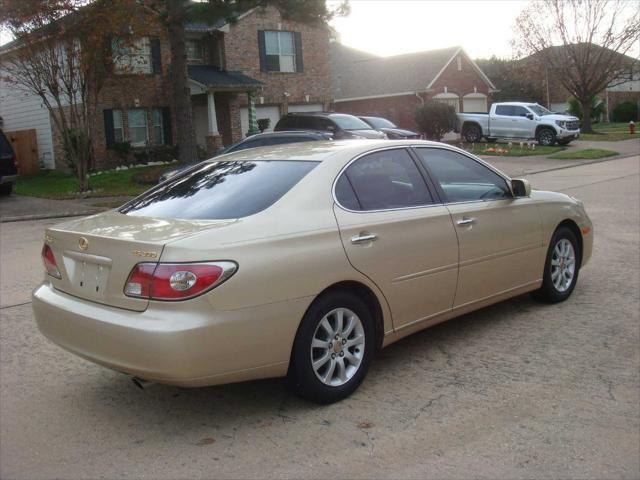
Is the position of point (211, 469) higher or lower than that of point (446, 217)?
lower

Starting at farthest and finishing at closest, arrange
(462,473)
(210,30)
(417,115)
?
(417,115)
(210,30)
(462,473)

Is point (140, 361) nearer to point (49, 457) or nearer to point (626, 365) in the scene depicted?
point (49, 457)

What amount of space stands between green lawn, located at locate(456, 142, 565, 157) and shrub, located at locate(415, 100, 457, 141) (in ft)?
4.39

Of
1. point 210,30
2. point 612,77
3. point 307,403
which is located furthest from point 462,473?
point 612,77

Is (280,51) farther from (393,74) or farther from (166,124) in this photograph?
(393,74)

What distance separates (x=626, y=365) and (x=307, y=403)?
2287 mm

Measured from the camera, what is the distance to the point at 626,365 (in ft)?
16.0

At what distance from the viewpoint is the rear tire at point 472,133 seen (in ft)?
105

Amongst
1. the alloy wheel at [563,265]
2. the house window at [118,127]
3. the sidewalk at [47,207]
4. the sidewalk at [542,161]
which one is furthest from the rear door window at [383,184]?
the house window at [118,127]

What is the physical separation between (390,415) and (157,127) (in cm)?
2382

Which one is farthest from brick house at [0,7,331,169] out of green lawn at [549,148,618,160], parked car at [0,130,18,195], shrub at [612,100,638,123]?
shrub at [612,100,638,123]

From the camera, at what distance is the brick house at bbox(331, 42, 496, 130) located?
37688 millimetres

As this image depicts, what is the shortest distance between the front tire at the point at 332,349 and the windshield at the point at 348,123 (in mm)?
15899

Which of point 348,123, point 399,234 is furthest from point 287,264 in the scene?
point 348,123
